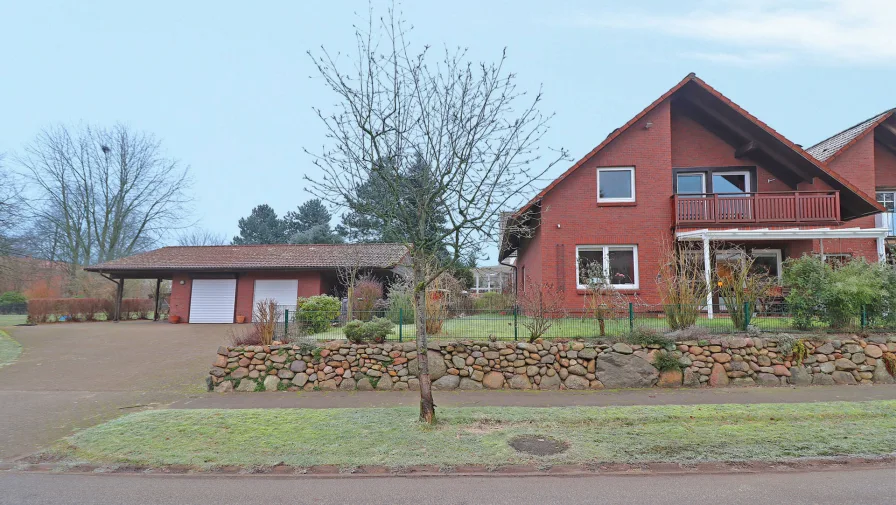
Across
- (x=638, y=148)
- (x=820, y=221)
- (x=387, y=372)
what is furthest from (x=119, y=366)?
(x=820, y=221)

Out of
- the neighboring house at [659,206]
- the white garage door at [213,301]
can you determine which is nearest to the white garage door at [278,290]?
the white garage door at [213,301]

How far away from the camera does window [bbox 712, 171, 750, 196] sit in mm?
18500

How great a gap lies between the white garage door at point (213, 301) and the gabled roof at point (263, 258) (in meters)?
1.02

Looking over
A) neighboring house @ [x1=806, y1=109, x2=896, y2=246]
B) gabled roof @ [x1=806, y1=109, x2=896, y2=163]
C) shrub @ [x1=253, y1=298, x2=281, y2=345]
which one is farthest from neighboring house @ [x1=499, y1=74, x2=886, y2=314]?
shrub @ [x1=253, y1=298, x2=281, y2=345]

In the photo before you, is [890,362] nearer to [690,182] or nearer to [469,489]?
[690,182]

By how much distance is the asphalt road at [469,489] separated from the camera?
177 inches

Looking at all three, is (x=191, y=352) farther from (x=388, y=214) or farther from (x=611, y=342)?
(x=611, y=342)

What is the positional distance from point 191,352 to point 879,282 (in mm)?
17140

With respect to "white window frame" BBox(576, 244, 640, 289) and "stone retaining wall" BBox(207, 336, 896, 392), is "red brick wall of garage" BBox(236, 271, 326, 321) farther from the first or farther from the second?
"stone retaining wall" BBox(207, 336, 896, 392)

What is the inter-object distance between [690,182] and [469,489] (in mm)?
17142

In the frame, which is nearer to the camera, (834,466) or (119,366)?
(834,466)

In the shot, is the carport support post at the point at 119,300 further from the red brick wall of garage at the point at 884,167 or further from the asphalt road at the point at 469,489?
the red brick wall of garage at the point at 884,167

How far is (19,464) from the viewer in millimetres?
5715

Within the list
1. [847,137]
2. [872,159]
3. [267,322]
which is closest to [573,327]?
[267,322]
